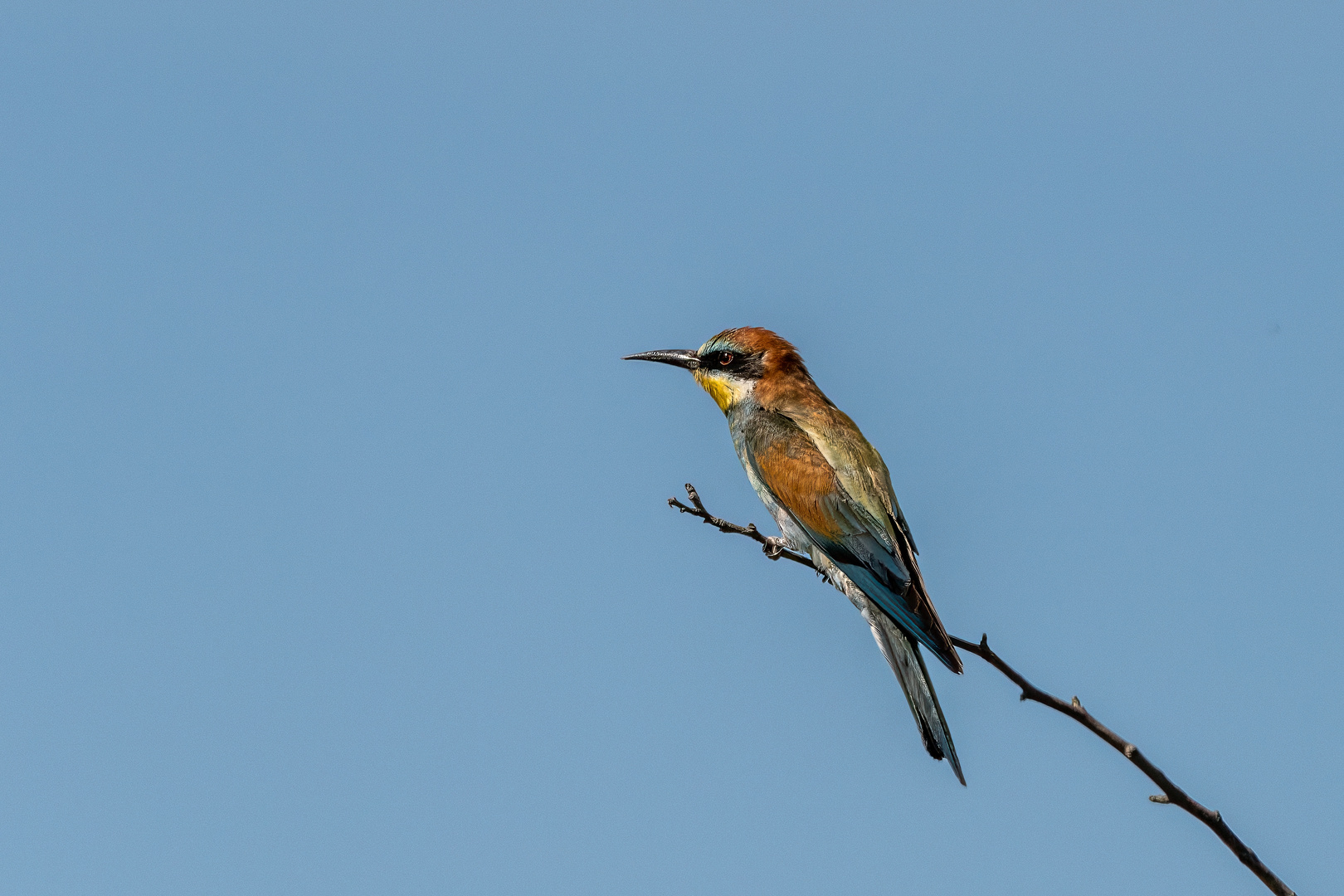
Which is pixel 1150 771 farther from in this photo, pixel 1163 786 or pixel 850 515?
pixel 850 515

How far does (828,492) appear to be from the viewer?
4145 mm

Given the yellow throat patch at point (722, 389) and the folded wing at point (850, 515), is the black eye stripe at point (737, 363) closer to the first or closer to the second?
the yellow throat patch at point (722, 389)

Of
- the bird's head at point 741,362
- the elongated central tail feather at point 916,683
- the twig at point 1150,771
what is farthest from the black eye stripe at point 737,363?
the twig at point 1150,771

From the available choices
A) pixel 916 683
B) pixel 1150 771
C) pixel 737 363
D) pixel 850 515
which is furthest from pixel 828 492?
pixel 1150 771

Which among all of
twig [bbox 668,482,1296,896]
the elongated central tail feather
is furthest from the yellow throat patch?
twig [bbox 668,482,1296,896]

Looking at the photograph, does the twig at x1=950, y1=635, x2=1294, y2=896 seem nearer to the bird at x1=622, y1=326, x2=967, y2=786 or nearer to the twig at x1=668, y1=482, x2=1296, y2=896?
the twig at x1=668, y1=482, x2=1296, y2=896

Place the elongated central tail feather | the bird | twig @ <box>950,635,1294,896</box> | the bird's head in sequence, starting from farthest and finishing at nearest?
the bird's head → the bird → the elongated central tail feather → twig @ <box>950,635,1294,896</box>

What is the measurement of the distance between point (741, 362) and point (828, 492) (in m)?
0.86

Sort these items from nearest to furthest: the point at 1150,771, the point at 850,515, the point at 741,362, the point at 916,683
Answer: the point at 1150,771 < the point at 916,683 < the point at 850,515 < the point at 741,362

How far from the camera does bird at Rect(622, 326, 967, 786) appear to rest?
143 inches

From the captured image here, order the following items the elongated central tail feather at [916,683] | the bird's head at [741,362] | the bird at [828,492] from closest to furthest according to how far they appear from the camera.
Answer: the elongated central tail feather at [916,683] → the bird at [828,492] → the bird's head at [741,362]

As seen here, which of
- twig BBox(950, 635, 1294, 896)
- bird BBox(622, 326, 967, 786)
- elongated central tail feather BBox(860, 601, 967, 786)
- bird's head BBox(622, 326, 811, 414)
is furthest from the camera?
bird's head BBox(622, 326, 811, 414)

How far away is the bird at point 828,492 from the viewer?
363 cm

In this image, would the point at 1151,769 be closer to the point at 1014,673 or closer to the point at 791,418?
the point at 1014,673
